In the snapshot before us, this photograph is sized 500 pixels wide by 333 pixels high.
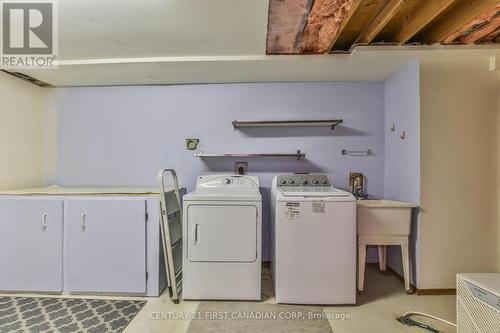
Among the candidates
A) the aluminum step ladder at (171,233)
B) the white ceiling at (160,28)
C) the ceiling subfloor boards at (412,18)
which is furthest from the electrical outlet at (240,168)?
the ceiling subfloor boards at (412,18)

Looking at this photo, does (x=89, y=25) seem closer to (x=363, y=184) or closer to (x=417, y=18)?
(x=417, y=18)

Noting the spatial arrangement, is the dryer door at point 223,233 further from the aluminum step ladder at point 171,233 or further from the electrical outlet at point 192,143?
the electrical outlet at point 192,143

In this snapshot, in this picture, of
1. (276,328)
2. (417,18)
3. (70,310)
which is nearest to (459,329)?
(276,328)

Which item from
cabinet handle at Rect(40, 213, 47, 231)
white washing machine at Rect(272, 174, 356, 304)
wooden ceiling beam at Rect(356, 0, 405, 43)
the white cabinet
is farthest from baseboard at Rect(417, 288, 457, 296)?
cabinet handle at Rect(40, 213, 47, 231)

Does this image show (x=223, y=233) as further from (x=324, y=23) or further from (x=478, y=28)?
(x=478, y=28)

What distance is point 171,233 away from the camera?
7.68 feet

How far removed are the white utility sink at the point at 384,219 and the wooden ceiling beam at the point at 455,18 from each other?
149cm

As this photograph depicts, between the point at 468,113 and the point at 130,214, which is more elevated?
the point at 468,113

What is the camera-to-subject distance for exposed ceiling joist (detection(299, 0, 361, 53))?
65.3 inches

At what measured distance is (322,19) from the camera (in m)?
1.81

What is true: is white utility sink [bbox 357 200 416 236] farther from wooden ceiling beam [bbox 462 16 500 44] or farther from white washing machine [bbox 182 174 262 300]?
wooden ceiling beam [bbox 462 16 500 44]

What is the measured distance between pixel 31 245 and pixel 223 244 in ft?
6.09

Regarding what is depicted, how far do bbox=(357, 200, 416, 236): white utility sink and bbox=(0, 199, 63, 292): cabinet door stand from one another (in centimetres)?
287

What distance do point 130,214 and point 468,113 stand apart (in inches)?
131
